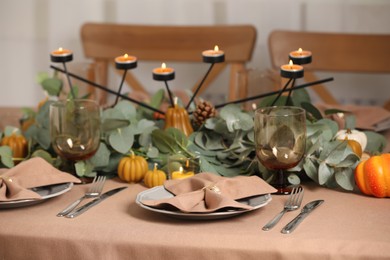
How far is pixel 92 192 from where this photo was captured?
162 centimetres

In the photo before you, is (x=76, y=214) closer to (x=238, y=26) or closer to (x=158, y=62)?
(x=238, y=26)

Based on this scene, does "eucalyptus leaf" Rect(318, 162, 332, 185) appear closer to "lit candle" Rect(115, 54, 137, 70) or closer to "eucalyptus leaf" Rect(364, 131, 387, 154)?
"eucalyptus leaf" Rect(364, 131, 387, 154)

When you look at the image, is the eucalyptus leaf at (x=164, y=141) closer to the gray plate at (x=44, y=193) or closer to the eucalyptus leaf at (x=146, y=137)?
the eucalyptus leaf at (x=146, y=137)

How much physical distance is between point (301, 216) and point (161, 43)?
A: 1.87 m

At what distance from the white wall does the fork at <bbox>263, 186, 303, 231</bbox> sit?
180 centimetres

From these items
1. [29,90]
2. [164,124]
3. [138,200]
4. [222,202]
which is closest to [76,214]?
[138,200]

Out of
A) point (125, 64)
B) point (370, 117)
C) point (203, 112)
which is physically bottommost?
point (370, 117)

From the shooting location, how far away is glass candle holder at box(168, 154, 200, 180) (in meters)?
1.66

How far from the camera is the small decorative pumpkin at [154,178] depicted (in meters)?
1.66

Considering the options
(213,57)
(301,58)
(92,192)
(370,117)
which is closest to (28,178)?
(92,192)

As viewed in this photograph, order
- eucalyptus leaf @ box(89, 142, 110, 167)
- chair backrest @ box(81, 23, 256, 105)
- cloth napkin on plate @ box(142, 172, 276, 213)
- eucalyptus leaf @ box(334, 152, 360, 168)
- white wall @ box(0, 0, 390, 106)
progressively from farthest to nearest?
white wall @ box(0, 0, 390, 106) < chair backrest @ box(81, 23, 256, 105) < eucalyptus leaf @ box(89, 142, 110, 167) < eucalyptus leaf @ box(334, 152, 360, 168) < cloth napkin on plate @ box(142, 172, 276, 213)

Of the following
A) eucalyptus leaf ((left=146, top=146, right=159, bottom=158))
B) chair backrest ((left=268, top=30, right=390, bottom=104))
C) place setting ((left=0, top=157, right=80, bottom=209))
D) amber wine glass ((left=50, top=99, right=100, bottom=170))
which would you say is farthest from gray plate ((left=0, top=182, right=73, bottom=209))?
chair backrest ((left=268, top=30, right=390, bottom=104))

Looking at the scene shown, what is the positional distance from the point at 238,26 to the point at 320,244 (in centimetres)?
190

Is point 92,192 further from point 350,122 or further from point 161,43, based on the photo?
point 161,43
